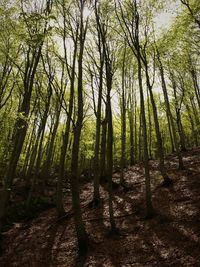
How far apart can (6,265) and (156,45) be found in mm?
14416

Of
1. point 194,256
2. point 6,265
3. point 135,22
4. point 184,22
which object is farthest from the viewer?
point 184,22

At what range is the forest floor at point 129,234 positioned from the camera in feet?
22.6

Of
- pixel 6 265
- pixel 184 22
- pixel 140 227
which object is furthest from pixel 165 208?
pixel 184 22

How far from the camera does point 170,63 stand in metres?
18.0

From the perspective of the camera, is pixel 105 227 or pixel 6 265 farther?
pixel 105 227

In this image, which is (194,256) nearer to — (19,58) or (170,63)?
(19,58)

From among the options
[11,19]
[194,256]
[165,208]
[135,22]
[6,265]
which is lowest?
[6,265]

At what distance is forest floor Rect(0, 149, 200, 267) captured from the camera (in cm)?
689

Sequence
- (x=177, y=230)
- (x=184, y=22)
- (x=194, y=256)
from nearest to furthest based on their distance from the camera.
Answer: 1. (x=194, y=256)
2. (x=177, y=230)
3. (x=184, y=22)

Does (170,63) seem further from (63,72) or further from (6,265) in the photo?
(6,265)

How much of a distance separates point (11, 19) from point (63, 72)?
5.00 metres

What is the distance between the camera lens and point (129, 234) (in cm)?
860

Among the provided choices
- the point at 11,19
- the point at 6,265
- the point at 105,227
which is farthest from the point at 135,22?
the point at 6,265

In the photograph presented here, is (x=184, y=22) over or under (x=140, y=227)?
over
